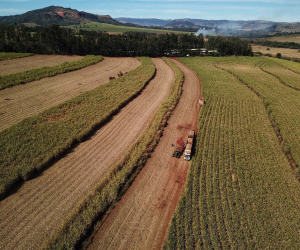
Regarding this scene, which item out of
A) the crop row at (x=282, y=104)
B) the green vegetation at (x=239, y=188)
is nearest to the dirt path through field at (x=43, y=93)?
the green vegetation at (x=239, y=188)

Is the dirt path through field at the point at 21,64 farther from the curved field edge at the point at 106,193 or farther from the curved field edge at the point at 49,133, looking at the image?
the curved field edge at the point at 106,193

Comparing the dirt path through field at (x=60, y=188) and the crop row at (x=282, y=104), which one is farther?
the crop row at (x=282, y=104)

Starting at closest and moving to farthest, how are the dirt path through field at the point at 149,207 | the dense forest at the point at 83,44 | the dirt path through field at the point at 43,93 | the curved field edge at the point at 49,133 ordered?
the dirt path through field at the point at 149,207, the curved field edge at the point at 49,133, the dirt path through field at the point at 43,93, the dense forest at the point at 83,44

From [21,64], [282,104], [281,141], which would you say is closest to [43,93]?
[21,64]

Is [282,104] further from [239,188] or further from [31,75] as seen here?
[31,75]

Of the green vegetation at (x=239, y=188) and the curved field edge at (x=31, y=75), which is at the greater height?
the curved field edge at (x=31, y=75)

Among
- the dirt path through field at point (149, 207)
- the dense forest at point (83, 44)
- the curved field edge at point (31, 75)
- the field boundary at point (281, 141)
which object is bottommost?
the dirt path through field at point (149, 207)

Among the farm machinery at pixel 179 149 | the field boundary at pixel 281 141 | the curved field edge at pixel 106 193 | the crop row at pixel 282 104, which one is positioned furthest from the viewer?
the crop row at pixel 282 104

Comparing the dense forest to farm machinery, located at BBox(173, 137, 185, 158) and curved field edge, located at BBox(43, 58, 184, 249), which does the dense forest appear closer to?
curved field edge, located at BBox(43, 58, 184, 249)
